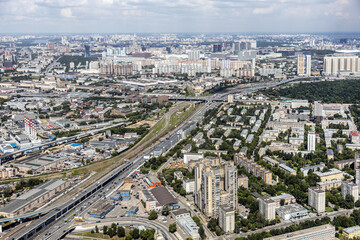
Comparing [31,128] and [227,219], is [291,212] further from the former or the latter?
[31,128]

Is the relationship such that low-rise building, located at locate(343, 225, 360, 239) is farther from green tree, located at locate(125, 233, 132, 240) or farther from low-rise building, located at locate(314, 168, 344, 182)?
green tree, located at locate(125, 233, 132, 240)

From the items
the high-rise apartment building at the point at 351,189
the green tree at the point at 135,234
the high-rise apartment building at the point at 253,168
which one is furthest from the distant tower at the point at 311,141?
the green tree at the point at 135,234

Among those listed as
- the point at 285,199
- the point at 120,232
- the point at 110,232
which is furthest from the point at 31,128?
the point at 285,199

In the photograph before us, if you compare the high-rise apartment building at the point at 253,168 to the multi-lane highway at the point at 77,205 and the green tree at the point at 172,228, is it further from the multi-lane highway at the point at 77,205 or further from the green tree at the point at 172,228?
the green tree at the point at 172,228

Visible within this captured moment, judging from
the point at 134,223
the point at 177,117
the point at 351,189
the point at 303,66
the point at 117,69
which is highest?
the point at 303,66

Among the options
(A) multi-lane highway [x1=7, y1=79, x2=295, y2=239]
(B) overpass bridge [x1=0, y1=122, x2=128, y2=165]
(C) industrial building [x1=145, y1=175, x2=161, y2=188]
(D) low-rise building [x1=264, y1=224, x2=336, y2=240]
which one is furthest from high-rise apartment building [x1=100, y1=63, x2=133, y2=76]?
(D) low-rise building [x1=264, y1=224, x2=336, y2=240]
